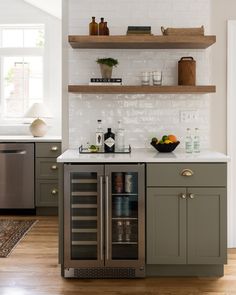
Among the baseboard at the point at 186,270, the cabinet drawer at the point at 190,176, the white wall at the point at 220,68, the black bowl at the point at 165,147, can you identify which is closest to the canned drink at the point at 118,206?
the cabinet drawer at the point at 190,176

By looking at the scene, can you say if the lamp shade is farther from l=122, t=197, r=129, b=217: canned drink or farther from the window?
l=122, t=197, r=129, b=217: canned drink

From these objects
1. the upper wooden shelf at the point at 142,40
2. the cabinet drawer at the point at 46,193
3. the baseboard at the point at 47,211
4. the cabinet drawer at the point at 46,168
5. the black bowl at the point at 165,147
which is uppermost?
the upper wooden shelf at the point at 142,40

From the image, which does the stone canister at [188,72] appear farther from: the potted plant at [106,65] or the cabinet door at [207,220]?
the cabinet door at [207,220]

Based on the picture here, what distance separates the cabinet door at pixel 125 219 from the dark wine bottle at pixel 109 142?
1.62ft

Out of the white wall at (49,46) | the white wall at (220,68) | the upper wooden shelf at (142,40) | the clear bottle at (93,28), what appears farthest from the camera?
the white wall at (49,46)

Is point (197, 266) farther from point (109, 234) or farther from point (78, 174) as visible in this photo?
point (78, 174)

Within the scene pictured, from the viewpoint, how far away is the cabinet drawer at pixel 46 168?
6352mm

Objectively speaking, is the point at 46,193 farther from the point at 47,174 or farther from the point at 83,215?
the point at 83,215

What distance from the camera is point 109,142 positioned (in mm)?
4324

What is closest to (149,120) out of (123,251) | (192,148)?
(192,148)

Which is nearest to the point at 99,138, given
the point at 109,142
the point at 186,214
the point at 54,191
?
the point at 109,142

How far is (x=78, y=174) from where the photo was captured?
12.7 feet

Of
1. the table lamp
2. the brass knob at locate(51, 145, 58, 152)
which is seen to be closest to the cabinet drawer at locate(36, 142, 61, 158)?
A: the brass knob at locate(51, 145, 58, 152)

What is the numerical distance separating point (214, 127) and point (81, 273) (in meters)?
1.71
